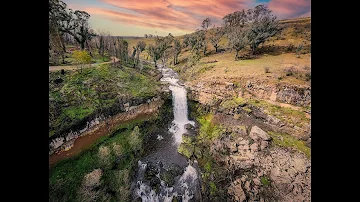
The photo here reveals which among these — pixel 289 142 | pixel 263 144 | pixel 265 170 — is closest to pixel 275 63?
pixel 289 142

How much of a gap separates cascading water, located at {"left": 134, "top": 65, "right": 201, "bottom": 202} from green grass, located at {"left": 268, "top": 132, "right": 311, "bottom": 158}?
10899 mm

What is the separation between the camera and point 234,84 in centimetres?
3020

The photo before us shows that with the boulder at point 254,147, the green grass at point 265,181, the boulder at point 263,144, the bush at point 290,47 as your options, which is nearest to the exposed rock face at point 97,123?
the boulder at point 254,147

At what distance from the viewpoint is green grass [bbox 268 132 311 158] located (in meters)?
20.6

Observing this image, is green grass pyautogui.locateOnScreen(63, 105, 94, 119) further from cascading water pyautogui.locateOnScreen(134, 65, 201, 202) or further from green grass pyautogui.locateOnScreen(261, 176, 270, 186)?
green grass pyautogui.locateOnScreen(261, 176, 270, 186)

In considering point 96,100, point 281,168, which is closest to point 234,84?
point 281,168

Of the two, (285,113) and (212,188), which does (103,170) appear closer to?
(212,188)

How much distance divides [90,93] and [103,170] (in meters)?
11.8

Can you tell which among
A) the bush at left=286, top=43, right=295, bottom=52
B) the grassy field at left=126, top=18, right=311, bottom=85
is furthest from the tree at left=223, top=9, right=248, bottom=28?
the bush at left=286, top=43, right=295, bottom=52
